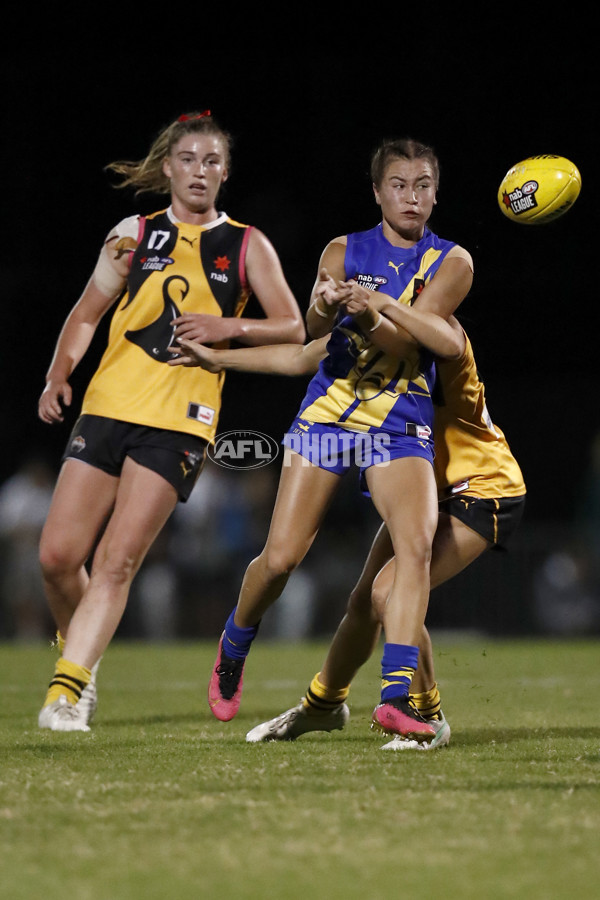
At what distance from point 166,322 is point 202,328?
28cm

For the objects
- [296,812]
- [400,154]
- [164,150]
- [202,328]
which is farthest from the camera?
[164,150]

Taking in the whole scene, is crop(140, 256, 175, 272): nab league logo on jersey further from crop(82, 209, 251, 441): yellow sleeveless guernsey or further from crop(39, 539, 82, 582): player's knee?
crop(39, 539, 82, 582): player's knee

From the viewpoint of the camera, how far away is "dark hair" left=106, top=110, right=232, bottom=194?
550 centimetres

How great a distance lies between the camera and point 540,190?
4.97 meters

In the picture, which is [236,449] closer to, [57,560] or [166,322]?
[166,322]

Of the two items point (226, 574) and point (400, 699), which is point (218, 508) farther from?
point (400, 699)

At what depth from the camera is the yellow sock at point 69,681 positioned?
5.05m

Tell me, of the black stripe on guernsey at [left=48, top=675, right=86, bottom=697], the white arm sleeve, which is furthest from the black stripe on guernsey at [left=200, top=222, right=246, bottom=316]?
the black stripe on guernsey at [left=48, top=675, right=86, bottom=697]

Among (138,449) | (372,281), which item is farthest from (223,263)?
(372,281)

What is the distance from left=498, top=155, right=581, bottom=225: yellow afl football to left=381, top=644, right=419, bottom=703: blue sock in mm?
1833

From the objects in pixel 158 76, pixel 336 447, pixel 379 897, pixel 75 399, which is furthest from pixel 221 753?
pixel 158 76

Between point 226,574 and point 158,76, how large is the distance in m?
7.63

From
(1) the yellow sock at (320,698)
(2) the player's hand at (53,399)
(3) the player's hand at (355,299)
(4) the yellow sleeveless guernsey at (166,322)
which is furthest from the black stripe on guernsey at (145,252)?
(1) the yellow sock at (320,698)

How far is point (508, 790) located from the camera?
3352mm
